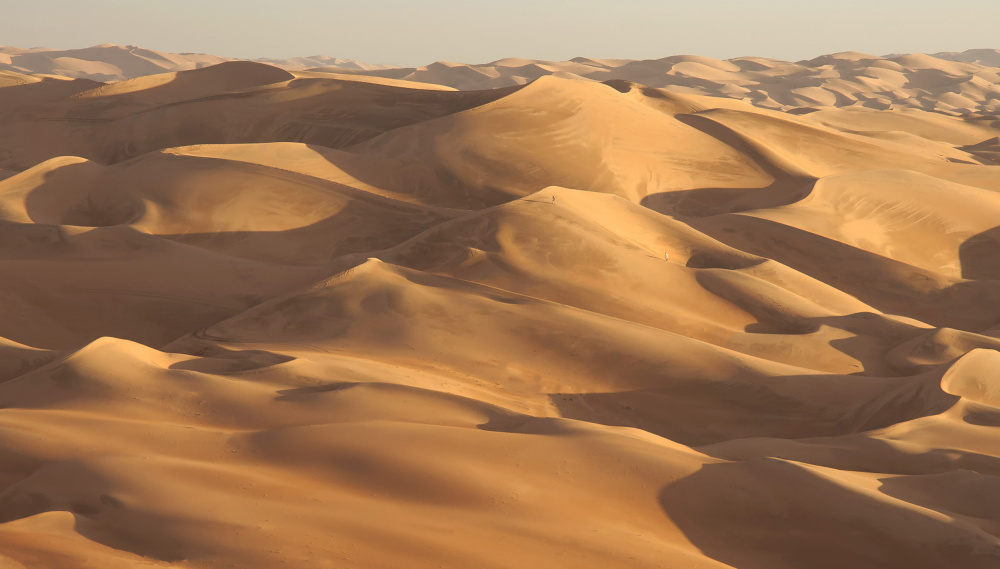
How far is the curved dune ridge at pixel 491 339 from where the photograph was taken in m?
4.78

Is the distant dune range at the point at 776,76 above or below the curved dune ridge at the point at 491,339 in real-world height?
below

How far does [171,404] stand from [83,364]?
2.97 ft

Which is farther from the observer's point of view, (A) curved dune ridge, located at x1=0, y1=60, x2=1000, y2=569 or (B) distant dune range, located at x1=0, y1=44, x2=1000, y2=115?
(B) distant dune range, located at x1=0, y1=44, x2=1000, y2=115

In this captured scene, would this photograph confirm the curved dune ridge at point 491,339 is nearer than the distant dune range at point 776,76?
Yes

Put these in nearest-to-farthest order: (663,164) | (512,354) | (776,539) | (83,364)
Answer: (776,539) → (83,364) → (512,354) → (663,164)

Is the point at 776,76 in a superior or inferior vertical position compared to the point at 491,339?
inferior

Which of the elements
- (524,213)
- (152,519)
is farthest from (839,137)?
(152,519)

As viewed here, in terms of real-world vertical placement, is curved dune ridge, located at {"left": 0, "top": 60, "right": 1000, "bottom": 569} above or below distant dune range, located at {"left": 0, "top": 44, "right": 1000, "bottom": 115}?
above

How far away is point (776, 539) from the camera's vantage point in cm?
509

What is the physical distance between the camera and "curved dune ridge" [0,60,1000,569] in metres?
4.78

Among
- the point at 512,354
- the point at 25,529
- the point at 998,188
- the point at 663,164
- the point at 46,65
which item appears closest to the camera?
the point at 25,529

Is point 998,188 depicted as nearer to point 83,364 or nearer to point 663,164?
point 663,164

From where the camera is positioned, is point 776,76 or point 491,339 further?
point 776,76

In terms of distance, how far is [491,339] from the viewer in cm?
890
